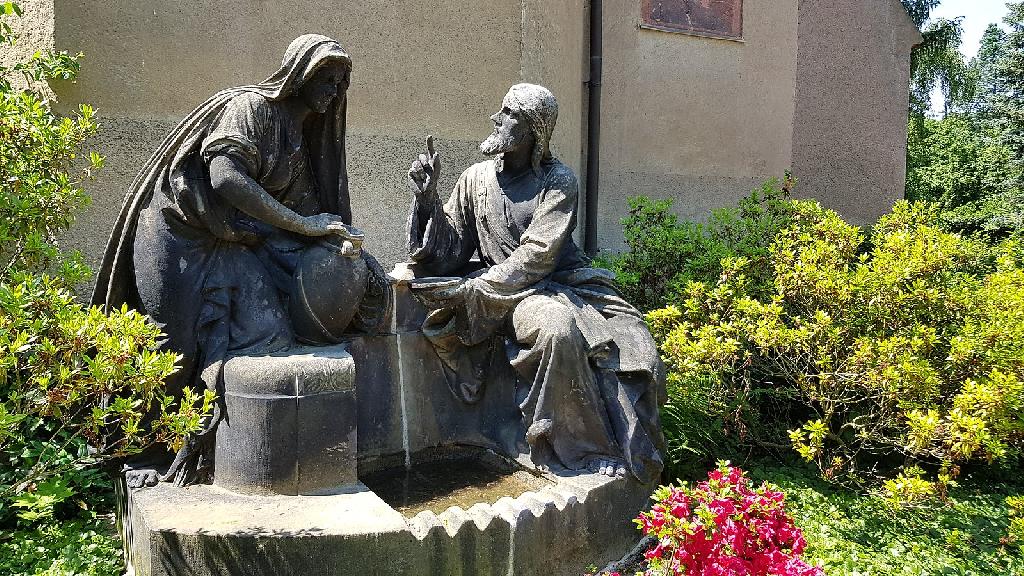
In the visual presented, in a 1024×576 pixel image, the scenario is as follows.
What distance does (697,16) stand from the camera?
9016mm

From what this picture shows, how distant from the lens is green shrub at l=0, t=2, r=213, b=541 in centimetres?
275

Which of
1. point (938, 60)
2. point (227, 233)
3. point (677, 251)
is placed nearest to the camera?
point (227, 233)

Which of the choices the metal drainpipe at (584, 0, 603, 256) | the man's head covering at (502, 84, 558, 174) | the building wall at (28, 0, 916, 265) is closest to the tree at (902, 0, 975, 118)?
the building wall at (28, 0, 916, 265)

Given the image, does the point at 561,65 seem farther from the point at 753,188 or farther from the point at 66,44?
the point at 66,44

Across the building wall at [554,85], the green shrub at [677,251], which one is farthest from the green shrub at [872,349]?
the building wall at [554,85]

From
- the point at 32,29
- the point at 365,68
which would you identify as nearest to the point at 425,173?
the point at 365,68

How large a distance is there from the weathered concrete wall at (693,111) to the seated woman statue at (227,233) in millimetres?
5254

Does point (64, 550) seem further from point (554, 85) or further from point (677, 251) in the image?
point (554, 85)

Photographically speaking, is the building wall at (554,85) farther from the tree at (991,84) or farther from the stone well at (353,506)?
the stone well at (353,506)

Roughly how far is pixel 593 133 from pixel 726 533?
6386 mm

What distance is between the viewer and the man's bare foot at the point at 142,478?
3.22 m

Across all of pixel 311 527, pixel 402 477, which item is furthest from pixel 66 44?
pixel 311 527

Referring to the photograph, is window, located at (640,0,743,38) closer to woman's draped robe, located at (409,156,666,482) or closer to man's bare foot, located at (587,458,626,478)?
woman's draped robe, located at (409,156,666,482)

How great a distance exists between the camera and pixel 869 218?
11.1 m
